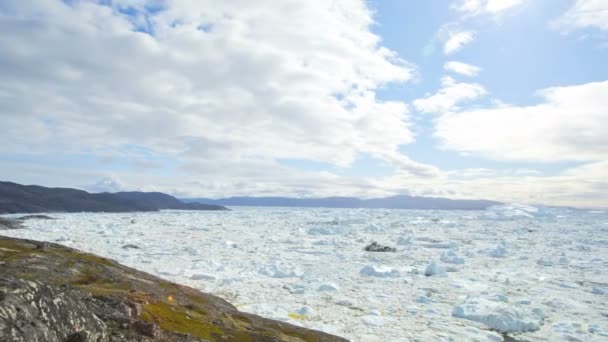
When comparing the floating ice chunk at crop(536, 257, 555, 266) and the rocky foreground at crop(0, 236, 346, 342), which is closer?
the rocky foreground at crop(0, 236, 346, 342)

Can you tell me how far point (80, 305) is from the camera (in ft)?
15.7

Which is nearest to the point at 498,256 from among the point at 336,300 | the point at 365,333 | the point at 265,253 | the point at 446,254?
the point at 446,254

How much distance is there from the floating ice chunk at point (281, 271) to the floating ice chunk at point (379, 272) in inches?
153

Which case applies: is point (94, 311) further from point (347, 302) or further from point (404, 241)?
point (404, 241)

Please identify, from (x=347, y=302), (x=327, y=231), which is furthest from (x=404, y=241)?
(x=347, y=302)

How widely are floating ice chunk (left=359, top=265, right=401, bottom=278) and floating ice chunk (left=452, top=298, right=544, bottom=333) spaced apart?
747 cm

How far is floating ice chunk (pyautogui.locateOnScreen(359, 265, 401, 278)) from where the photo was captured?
23.8 m

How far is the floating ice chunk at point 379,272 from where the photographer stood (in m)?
23.8

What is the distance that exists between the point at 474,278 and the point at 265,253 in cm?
1620

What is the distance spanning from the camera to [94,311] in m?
6.15

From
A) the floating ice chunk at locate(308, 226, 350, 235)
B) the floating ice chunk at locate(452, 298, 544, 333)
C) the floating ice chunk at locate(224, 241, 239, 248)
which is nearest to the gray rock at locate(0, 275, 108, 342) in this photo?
the floating ice chunk at locate(452, 298, 544, 333)

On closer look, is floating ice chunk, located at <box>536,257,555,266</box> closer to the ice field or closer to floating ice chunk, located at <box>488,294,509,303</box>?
the ice field

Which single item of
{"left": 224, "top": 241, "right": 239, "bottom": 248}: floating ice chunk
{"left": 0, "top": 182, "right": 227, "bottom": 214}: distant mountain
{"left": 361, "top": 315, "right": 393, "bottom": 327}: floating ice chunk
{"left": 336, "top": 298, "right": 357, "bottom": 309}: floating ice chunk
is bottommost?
{"left": 361, "top": 315, "right": 393, "bottom": 327}: floating ice chunk

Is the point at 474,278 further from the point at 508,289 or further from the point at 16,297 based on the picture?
the point at 16,297
